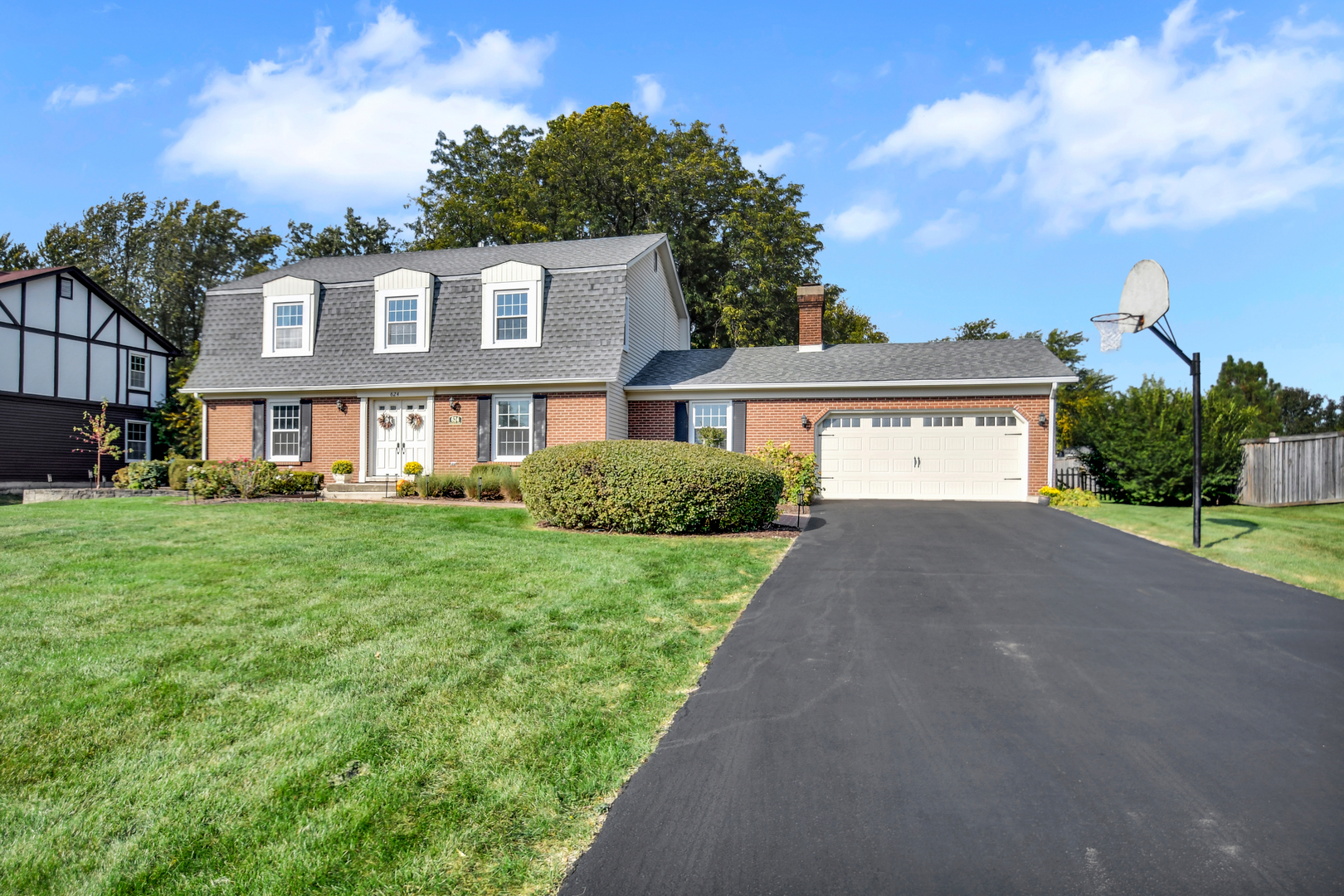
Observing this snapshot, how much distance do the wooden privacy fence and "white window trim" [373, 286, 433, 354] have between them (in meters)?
19.8

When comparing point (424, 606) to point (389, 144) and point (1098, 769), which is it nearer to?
point (1098, 769)

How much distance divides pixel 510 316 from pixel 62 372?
17.0 meters

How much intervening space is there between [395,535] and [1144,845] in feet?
27.1

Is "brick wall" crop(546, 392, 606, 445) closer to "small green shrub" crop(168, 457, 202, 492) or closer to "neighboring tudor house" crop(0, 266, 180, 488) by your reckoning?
"small green shrub" crop(168, 457, 202, 492)

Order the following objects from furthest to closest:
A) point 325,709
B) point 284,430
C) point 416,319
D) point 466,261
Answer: point 466,261 < point 284,430 < point 416,319 < point 325,709

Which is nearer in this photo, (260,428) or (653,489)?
(653,489)

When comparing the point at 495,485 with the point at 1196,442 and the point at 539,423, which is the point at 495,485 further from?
the point at 1196,442

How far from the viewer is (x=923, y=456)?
1593 cm

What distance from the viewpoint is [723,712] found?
377 centimetres

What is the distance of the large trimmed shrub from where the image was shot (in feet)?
32.6

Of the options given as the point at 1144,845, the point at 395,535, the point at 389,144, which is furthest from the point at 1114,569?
the point at 389,144

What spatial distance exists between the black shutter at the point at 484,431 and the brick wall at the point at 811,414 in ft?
Result: 11.5

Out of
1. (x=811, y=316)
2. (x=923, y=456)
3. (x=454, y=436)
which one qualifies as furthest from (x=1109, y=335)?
(x=454, y=436)

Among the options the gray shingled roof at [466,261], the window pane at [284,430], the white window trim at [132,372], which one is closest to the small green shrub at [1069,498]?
the gray shingled roof at [466,261]
